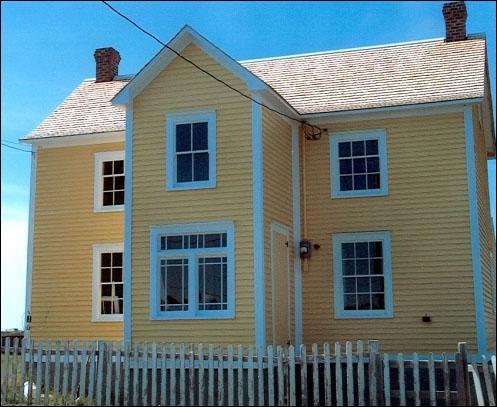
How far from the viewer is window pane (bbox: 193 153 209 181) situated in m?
16.8

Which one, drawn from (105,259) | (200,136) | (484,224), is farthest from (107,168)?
(484,224)

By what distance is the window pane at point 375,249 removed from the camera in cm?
1811

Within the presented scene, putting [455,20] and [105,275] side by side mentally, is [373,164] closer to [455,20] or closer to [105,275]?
[455,20]

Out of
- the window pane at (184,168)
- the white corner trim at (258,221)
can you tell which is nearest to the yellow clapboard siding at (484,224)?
the white corner trim at (258,221)

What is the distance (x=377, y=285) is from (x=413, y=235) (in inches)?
57.8

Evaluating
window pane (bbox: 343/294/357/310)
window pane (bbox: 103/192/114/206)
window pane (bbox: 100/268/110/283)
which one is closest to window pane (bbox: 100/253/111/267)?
window pane (bbox: 100/268/110/283)

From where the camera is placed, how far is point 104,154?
68.8 feet

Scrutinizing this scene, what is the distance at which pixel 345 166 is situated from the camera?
18.7 metres

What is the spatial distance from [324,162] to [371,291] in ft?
11.1

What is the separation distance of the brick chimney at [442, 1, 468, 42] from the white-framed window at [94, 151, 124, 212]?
31.9 feet

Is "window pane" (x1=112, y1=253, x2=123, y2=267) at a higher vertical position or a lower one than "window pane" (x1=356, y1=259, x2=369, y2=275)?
higher

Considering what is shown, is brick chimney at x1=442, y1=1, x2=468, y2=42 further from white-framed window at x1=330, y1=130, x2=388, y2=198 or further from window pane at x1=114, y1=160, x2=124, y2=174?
window pane at x1=114, y1=160, x2=124, y2=174

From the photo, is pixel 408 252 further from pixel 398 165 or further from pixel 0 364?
pixel 0 364

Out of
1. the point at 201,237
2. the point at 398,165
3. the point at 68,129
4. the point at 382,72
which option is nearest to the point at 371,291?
the point at 398,165
